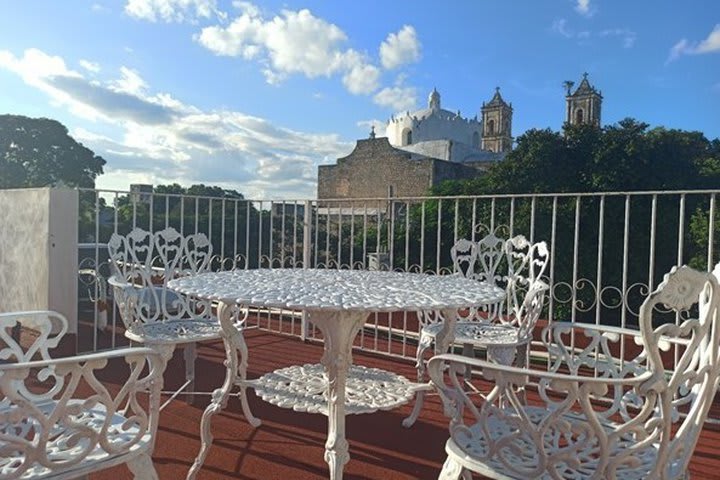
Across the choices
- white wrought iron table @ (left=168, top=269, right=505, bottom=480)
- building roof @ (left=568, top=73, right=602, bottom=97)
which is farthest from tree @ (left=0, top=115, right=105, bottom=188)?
building roof @ (left=568, top=73, right=602, bottom=97)

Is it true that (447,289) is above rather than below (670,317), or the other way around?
above

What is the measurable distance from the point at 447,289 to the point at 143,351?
116 centimetres

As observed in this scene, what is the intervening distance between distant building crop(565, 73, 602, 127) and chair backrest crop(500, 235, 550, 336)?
139 ft

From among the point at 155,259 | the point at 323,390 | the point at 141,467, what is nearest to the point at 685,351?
the point at 141,467

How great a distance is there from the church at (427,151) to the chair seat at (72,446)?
23294mm

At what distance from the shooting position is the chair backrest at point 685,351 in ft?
3.67

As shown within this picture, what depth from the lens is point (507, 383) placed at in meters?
1.25

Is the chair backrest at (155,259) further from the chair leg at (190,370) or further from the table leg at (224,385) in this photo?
the table leg at (224,385)

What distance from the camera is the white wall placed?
12.2 feet

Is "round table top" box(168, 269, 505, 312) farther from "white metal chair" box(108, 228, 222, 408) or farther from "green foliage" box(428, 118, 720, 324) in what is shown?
"green foliage" box(428, 118, 720, 324)

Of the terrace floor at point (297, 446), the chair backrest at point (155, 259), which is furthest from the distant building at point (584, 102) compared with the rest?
the terrace floor at point (297, 446)

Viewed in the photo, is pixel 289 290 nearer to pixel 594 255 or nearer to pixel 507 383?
pixel 507 383

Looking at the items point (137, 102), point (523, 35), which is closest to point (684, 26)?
point (523, 35)

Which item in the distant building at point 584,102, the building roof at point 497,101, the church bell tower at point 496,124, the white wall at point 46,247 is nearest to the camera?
the white wall at point 46,247
